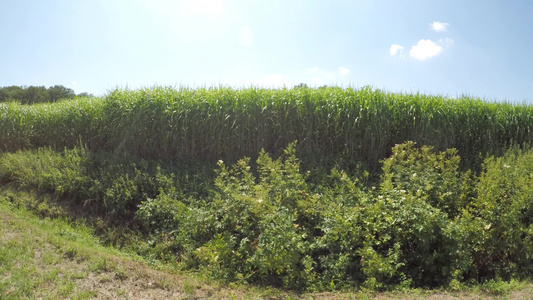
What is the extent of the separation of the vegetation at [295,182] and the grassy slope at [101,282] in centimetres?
26

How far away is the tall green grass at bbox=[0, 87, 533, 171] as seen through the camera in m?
8.41

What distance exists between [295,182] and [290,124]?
308 cm

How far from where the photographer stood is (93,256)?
4.82 meters

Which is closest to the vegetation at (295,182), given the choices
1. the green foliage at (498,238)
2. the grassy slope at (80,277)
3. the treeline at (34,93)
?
the green foliage at (498,238)

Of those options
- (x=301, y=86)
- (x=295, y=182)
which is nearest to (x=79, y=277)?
(x=295, y=182)

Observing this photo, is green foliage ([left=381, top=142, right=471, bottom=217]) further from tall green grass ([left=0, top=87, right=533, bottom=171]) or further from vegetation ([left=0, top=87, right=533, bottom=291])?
tall green grass ([left=0, top=87, right=533, bottom=171])

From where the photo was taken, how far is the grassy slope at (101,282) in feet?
13.3

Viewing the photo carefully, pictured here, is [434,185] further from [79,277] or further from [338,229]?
[79,277]

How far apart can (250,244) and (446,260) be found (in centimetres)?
270

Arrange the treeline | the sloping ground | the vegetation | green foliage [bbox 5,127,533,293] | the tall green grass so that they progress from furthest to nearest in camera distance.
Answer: the treeline
the tall green grass
the vegetation
green foliage [bbox 5,127,533,293]
the sloping ground

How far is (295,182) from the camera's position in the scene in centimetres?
563

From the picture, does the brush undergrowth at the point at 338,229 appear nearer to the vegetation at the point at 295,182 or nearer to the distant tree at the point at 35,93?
the vegetation at the point at 295,182

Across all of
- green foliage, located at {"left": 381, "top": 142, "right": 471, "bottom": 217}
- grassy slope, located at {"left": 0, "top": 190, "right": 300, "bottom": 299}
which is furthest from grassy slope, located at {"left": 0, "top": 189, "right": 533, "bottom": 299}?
green foliage, located at {"left": 381, "top": 142, "right": 471, "bottom": 217}

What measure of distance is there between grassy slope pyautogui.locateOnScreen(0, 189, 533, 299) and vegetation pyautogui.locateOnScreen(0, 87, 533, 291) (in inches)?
10.4
